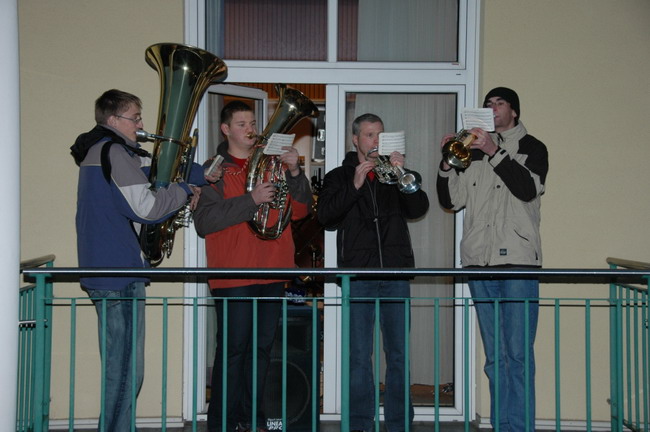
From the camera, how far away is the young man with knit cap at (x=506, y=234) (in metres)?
4.14

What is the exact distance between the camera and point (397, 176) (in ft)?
14.0

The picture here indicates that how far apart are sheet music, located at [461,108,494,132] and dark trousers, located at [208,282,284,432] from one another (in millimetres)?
1332

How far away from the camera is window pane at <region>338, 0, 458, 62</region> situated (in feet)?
16.2

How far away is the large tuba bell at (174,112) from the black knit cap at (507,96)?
1.48 metres

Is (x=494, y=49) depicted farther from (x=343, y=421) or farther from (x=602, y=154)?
(x=343, y=421)

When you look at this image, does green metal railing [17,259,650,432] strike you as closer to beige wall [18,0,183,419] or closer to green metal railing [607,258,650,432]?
green metal railing [607,258,650,432]

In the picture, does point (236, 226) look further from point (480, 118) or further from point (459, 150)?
point (480, 118)

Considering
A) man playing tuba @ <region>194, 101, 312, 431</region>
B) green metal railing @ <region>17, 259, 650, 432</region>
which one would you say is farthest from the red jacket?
A: green metal railing @ <region>17, 259, 650, 432</region>

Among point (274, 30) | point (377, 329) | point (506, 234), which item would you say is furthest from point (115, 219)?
point (506, 234)

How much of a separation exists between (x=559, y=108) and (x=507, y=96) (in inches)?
23.1

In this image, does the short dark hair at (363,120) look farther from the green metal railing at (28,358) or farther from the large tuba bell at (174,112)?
the green metal railing at (28,358)

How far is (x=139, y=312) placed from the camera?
12.9ft

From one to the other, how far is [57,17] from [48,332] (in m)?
1.82

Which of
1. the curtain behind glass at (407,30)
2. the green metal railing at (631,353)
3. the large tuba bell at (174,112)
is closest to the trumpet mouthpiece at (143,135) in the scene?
the large tuba bell at (174,112)
